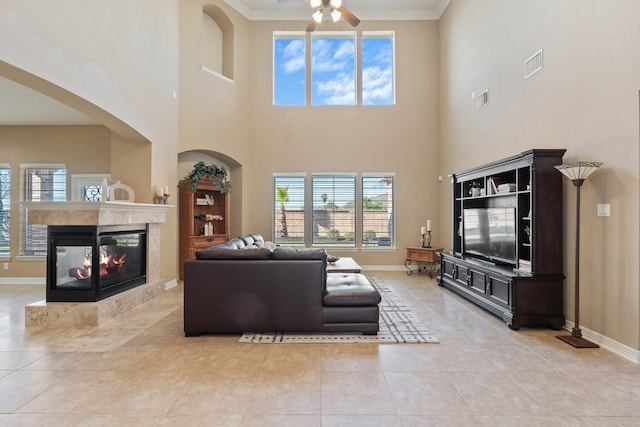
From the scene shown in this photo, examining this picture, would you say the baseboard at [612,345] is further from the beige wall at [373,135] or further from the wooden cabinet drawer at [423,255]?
the beige wall at [373,135]

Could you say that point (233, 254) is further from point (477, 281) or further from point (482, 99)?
point (482, 99)

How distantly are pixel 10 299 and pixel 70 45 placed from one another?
4098 mm

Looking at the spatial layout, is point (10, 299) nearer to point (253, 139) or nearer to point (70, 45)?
→ point (70, 45)

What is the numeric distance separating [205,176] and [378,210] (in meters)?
3.94

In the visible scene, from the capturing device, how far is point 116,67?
4465mm

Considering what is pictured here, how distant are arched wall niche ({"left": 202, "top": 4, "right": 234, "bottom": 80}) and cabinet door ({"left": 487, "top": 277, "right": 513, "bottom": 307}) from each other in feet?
21.3

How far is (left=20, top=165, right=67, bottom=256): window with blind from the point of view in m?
6.52

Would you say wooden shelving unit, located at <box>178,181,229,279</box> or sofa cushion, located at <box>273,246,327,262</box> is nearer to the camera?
sofa cushion, located at <box>273,246,327,262</box>

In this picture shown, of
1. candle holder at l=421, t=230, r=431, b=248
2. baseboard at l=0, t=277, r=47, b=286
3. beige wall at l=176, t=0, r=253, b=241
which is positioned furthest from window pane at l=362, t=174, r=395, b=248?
baseboard at l=0, t=277, r=47, b=286

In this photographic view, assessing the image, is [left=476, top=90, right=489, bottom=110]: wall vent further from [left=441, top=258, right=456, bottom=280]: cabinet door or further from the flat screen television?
[left=441, top=258, right=456, bottom=280]: cabinet door

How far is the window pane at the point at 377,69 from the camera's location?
317 inches

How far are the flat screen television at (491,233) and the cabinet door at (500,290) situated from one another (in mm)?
358

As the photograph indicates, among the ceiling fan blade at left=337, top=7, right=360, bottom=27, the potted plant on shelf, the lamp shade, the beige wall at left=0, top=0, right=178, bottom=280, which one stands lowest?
the lamp shade

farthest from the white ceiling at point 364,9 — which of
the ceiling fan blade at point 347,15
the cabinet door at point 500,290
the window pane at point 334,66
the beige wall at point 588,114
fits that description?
Result: the cabinet door at point 500,290
